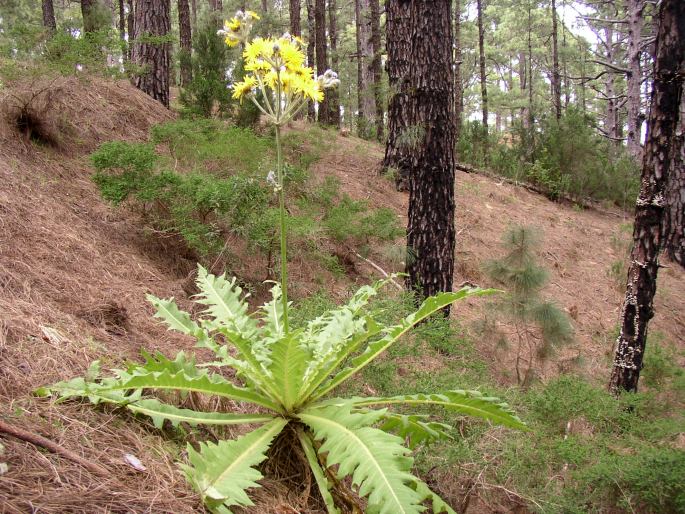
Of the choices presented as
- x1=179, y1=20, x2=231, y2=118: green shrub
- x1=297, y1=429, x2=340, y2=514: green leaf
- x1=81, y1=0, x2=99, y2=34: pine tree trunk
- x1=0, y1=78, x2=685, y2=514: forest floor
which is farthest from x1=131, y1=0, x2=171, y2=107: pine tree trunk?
x1=297, y1=429, x2=340, y2=514: green leaf

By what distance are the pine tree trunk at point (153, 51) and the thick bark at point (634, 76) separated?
419 inches

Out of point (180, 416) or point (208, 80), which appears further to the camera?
point (208, 80)

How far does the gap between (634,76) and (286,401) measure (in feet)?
45.1

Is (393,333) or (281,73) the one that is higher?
(281,73)

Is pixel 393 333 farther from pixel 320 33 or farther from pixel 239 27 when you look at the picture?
pixel 320 33

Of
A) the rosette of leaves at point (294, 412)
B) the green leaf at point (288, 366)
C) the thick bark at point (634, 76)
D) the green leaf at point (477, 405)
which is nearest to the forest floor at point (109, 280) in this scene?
the rosette of leaves at point (294, 412)

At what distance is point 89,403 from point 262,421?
836mm

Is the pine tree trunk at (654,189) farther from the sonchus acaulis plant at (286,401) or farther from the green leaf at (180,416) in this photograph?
the green leaf at (180,416)

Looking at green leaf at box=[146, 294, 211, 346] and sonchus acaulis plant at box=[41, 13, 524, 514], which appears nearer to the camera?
sonchus acaulis plant at box=[41, 13, 524, 514]

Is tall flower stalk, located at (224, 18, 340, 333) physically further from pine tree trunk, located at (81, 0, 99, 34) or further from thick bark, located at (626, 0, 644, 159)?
thick bark, located at (626, 0, 644, 159)

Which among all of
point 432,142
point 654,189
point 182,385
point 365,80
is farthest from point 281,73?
point 365,80

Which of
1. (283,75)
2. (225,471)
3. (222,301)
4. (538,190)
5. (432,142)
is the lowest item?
(538,190)

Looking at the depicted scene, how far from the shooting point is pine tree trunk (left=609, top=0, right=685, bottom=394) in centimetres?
464

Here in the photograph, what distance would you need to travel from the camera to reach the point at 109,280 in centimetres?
446
